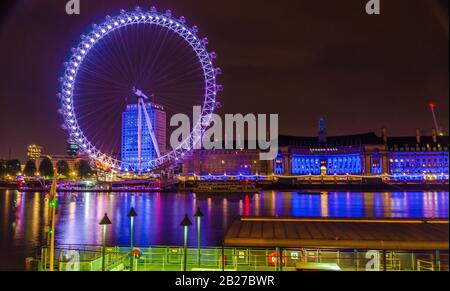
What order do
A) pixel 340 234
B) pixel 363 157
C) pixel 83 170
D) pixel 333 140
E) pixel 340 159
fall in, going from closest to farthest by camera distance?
pixel 340 234, pixel 83 170, pixel 363 157, pixel 340 159, pixel 333 140

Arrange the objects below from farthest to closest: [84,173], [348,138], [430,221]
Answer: [348,138] → [84,173] → [430,221]

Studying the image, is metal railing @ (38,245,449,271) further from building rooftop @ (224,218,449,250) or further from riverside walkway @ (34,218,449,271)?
building rooftop @ (224,218,449,250)

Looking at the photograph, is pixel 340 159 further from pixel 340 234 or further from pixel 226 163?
pixel 340 234

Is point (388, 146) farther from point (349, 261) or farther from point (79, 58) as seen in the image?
point (349, 261)

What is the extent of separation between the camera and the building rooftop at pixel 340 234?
301 inches

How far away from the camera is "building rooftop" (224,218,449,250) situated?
7.63m

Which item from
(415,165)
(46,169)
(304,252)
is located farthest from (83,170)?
(304,252)

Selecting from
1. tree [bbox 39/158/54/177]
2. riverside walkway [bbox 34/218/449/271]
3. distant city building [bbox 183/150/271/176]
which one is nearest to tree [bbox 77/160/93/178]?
tree [bbox 39/158/54/177]

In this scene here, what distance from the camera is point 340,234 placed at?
8398 millimetres

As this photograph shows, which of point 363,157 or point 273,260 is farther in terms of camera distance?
point 363,157

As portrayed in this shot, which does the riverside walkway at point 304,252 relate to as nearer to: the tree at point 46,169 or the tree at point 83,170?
the tree at point 46,169

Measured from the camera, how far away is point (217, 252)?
26.4 feet

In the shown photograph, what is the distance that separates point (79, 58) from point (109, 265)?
24.7 m
